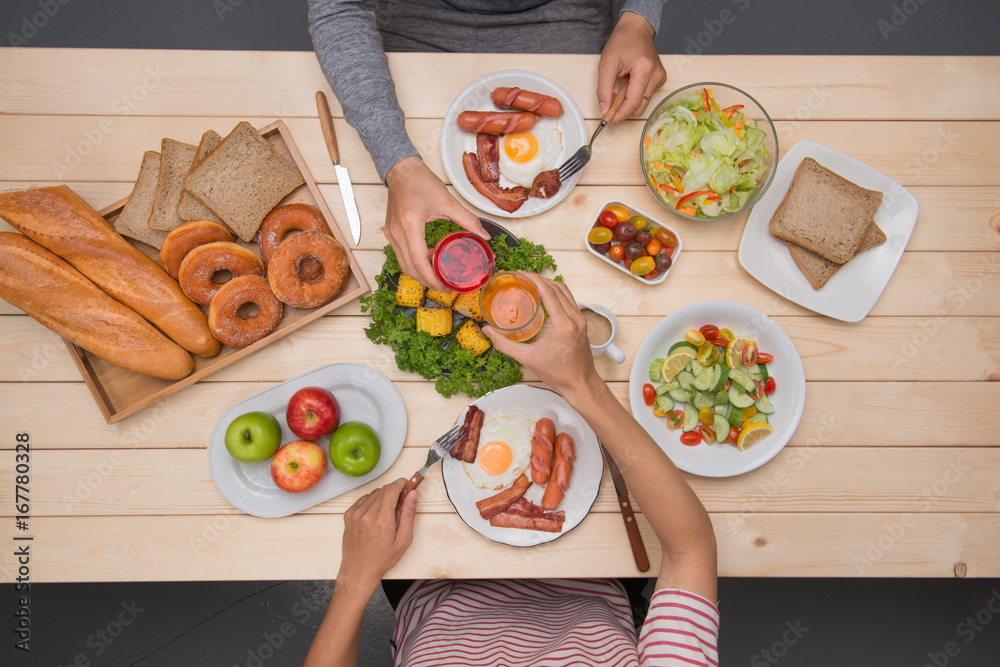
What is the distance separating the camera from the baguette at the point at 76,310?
160 cm

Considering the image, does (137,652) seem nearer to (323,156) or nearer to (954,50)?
(323,156)

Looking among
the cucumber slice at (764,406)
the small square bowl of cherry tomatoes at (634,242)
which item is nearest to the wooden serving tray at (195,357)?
the small square bowl of cherry tomatoes at (634,242)

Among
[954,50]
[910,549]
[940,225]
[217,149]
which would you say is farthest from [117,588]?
[954,50]

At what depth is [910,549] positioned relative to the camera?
171cm

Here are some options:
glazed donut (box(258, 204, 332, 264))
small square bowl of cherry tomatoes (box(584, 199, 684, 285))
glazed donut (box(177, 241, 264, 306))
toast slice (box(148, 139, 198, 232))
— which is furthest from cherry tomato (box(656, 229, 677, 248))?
toast slice (box(148, 139, 198, 232))

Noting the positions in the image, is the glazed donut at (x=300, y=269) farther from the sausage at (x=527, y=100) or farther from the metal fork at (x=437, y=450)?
the sausage at (x=527, y=100)

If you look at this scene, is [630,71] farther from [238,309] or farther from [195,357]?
[195,357]

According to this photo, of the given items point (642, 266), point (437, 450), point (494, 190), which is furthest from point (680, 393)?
point (494, 190)

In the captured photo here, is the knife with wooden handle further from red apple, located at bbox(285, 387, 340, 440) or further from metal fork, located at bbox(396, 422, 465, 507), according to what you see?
red apple, located at bbox(285, 387, 340, 440)

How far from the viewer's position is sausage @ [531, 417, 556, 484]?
1.67 metres

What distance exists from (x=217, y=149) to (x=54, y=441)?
111 cm

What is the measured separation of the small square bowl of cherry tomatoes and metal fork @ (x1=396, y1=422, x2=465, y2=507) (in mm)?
742

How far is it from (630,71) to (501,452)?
4.41 ft

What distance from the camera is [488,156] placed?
70.6 inches
